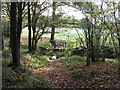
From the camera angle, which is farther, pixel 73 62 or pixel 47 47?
pixel 47 47

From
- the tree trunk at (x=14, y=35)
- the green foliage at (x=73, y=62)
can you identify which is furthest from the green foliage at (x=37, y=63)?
the tree trunk at (x=14, y=35)

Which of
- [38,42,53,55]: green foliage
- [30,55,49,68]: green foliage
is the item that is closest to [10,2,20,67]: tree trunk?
[30,55,49,68]: green foliage

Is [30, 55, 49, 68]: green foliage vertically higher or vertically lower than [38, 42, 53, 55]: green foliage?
lower

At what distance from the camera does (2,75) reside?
6.57 m

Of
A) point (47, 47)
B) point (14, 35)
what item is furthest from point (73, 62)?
point (14, 35)

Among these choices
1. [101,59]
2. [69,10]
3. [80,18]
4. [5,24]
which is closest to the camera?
[80,18]

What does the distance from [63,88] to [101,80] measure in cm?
215

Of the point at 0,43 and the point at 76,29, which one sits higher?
the point at 76,29

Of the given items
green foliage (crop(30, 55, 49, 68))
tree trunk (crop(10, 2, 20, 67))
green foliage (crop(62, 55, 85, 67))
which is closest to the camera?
tree trunk (crop(10, 2, 20, 67))

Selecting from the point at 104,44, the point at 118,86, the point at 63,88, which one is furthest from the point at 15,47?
the point at 104,44

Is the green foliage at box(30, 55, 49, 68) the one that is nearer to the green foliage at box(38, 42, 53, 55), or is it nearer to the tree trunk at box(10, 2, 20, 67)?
the green foliage at box(38, 42, 53, 55)

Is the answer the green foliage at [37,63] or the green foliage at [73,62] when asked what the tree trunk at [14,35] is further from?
the green foliage at [73,62]

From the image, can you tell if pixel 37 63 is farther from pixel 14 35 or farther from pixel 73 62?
pixel 14 35

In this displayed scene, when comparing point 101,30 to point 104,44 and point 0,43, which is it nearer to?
point 104,44
